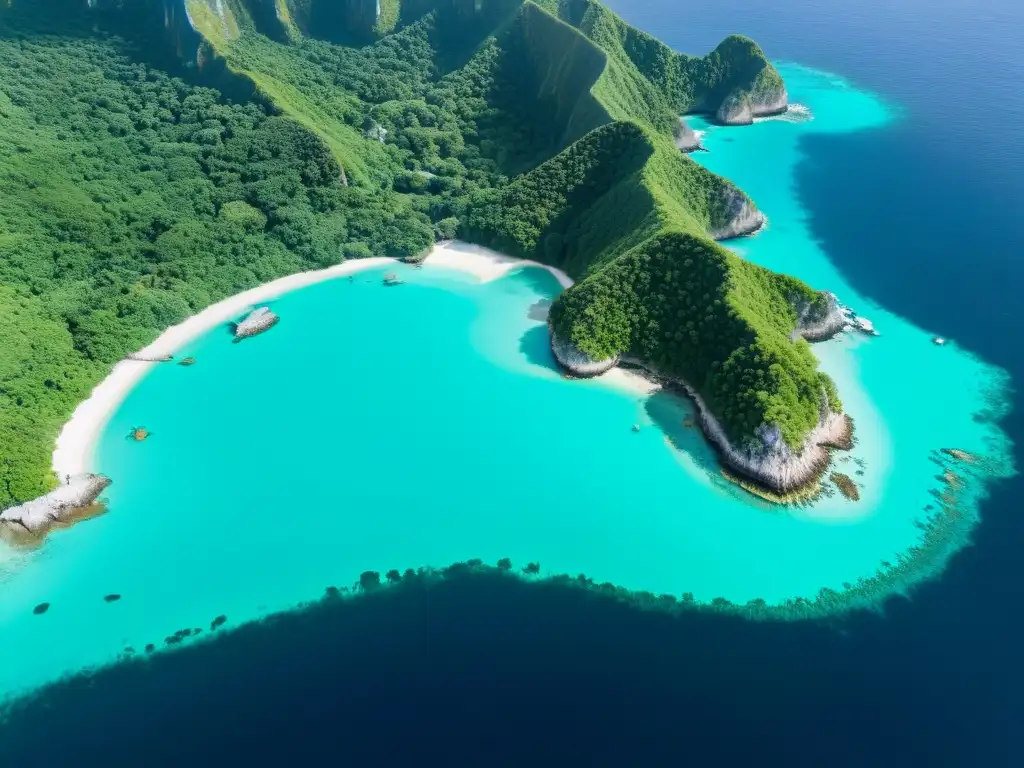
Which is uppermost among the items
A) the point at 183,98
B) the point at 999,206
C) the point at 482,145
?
the point at 999,206

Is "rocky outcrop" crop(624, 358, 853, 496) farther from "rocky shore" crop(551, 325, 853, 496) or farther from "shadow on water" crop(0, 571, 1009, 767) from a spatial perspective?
"shadow on water" crop(0, 571, 1009, 767)

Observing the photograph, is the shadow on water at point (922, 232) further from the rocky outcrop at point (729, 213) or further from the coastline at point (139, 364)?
the coastline at point (139, 364)

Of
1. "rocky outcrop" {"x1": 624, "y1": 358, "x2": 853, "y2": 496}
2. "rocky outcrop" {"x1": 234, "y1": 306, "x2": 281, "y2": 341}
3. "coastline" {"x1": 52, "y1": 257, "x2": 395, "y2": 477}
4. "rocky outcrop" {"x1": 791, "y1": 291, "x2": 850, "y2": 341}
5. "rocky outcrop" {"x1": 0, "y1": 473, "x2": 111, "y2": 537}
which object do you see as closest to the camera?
"rocky outcrop" {"x1": 0, "y1": 473, "x2": 111, "y2": 537}

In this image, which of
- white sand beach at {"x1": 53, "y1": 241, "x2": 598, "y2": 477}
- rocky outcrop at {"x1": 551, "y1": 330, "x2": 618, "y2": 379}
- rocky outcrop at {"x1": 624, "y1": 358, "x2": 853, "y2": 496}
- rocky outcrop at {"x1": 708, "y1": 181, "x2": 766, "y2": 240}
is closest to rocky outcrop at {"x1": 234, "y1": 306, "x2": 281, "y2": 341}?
white sand beach at {"x1": 53, "y1": 241, "x2": 598, "y2": 477}

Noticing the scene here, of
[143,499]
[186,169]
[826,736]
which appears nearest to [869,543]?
[826,736]

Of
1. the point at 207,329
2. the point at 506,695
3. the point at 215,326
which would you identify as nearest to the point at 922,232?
the point at 506,695

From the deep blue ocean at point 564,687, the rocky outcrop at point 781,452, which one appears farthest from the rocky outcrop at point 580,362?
the deep blue ocean at point 564,687

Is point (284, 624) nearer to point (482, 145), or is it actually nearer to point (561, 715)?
point (561, 715)

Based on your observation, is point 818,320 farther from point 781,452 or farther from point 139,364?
point 139,364
